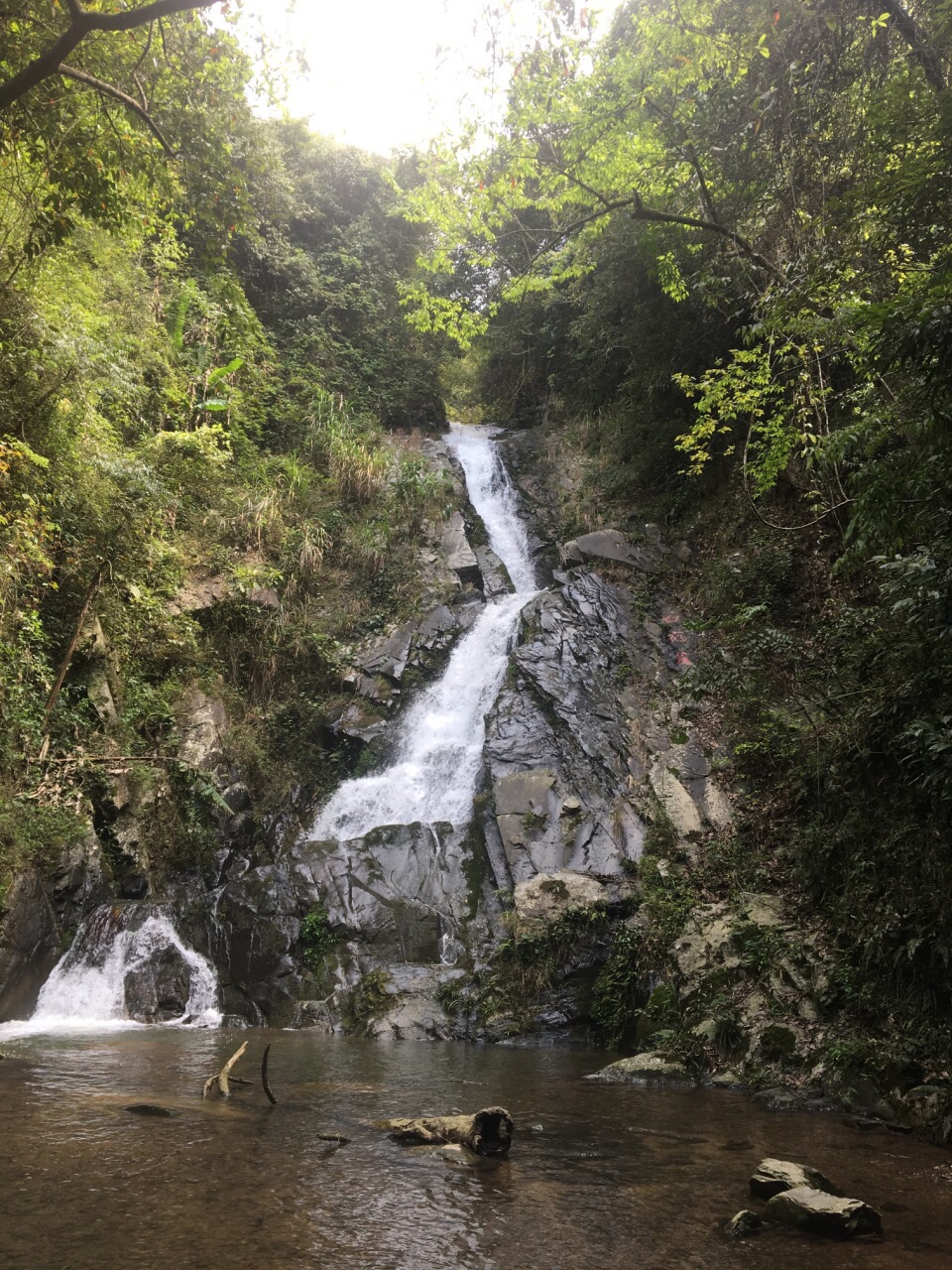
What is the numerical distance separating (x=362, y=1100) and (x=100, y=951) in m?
5.08

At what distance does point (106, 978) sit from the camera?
8.54 m

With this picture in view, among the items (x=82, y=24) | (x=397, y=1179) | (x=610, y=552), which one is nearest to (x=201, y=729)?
(x=610, y=552)

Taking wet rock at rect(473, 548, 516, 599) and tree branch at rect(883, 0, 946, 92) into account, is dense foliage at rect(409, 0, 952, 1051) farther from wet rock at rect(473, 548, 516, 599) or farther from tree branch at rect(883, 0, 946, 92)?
wet rock at rect(473, 548, 516, 599)

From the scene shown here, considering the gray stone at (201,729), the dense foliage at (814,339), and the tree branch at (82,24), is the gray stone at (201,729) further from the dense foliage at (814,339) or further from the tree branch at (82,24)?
the tree branch at (82,24)

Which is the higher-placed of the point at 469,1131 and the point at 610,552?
the point at 610,552

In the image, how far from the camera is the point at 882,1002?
5.70 metres

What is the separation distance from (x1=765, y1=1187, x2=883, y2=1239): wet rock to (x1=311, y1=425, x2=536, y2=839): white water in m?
A: 7.87

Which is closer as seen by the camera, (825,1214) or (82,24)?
(825,1214)

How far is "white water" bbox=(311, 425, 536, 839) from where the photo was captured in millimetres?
11625

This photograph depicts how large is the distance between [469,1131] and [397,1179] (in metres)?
0.69

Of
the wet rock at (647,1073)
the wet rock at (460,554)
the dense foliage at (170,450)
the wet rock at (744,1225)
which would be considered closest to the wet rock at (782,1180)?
the wet rock at (744,1225)

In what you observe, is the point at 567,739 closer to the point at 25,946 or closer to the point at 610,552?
the point at 610,552

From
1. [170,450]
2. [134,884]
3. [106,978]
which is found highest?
[170,450]

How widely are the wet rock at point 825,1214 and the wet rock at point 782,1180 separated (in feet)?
0.53
